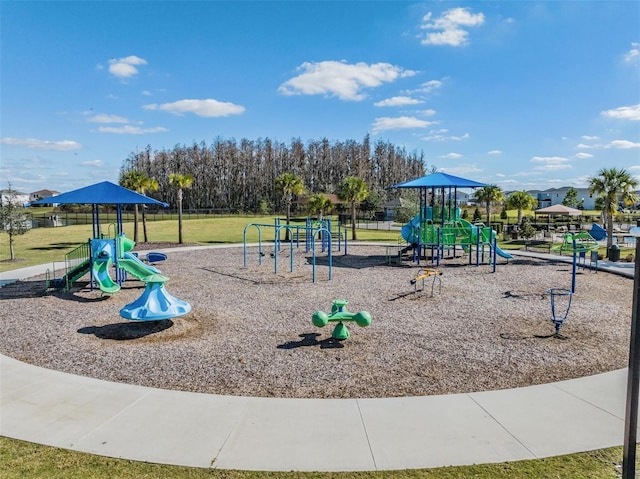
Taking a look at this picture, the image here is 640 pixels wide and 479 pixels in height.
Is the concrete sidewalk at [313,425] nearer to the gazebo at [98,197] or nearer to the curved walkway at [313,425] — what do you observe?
the curved walkway at [313,425]

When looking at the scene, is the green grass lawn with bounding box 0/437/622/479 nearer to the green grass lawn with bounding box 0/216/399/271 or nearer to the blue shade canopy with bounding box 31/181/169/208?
the blue shade canopy with bounding box 31/181/169/208

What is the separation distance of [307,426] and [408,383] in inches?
88.0

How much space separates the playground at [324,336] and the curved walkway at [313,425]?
0.57 meters

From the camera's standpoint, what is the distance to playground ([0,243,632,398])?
7520 mm

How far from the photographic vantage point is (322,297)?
14023 millimetres

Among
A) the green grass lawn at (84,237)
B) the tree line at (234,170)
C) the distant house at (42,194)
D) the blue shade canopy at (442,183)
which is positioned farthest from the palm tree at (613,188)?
the distant house at (42,194)

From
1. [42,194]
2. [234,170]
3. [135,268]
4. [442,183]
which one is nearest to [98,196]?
[135,268]

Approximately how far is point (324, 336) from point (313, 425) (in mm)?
4159

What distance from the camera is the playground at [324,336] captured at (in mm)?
7520

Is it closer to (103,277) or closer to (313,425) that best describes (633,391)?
(313,425)

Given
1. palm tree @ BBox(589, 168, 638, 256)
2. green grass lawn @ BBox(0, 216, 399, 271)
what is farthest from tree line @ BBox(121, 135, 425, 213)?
palm tree @ BBox(589, 168, 638, 256)

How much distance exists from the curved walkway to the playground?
57 cm

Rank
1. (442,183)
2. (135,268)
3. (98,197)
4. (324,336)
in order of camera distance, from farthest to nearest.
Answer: (442,183), (98,197), (135,268), (324,336)

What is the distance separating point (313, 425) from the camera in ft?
18.8
